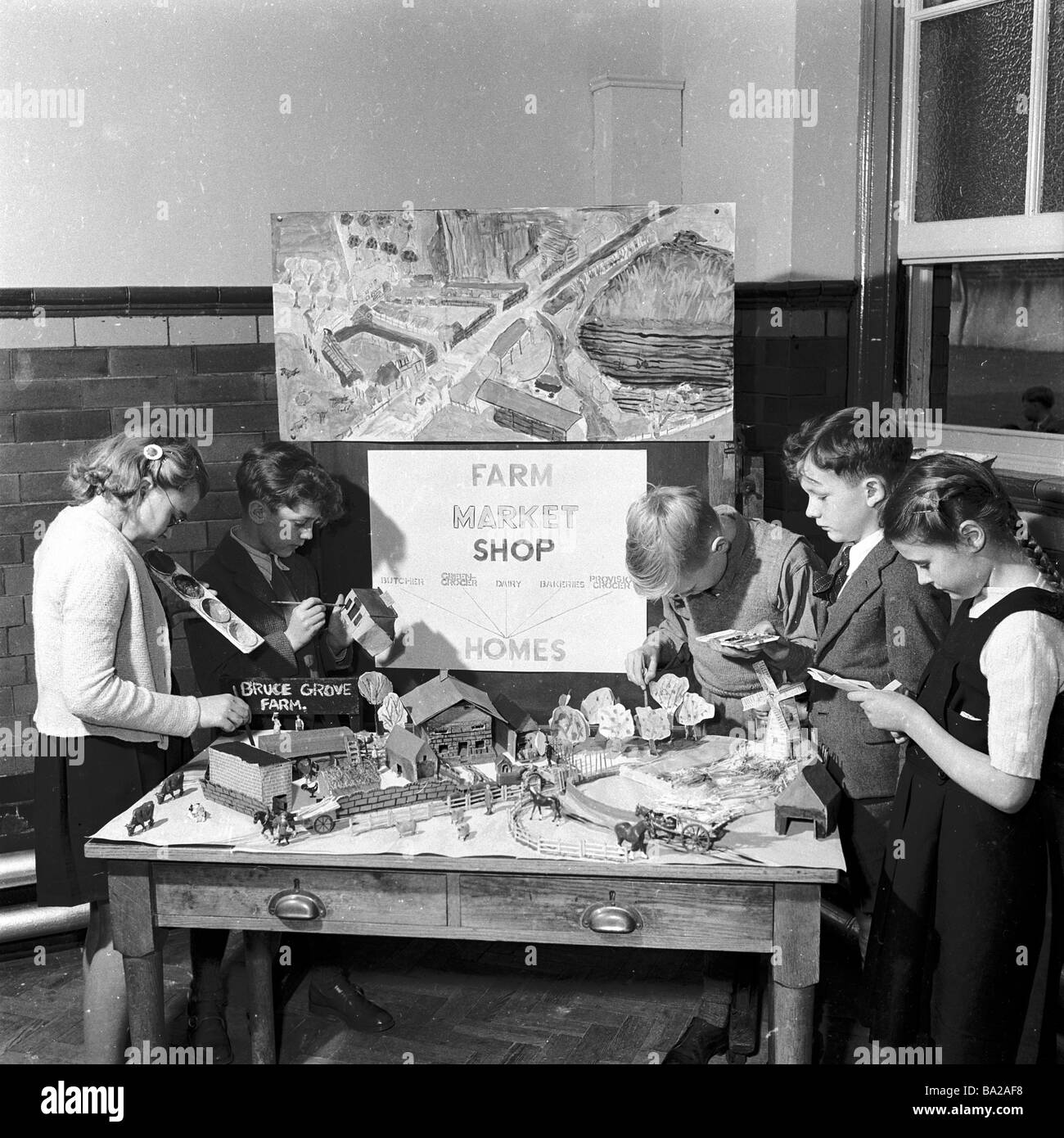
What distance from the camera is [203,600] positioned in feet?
11.1

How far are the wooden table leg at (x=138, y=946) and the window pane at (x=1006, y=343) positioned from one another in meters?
2.72

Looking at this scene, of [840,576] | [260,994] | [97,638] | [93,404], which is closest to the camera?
[97,638]

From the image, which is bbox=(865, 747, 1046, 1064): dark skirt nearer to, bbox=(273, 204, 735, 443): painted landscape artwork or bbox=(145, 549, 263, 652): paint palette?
bbox=(273, 204, 735, 443): painted landscape artwork

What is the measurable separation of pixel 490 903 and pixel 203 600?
1.26 metres

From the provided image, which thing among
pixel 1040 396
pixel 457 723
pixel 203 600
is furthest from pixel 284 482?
pixel 1040 396

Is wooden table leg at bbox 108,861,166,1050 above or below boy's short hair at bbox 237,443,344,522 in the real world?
below

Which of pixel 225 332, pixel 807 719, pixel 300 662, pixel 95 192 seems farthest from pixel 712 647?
pixel 95 192

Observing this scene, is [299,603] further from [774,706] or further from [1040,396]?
[1040,396]

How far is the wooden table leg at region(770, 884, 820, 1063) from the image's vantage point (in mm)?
2525

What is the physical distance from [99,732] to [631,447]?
1699mm

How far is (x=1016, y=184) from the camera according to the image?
3633 mm

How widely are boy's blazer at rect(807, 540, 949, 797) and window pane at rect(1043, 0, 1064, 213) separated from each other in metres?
1.27

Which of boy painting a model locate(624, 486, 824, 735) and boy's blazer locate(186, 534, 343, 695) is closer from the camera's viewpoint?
boy painting a model locate(624, 486, 824, 735)

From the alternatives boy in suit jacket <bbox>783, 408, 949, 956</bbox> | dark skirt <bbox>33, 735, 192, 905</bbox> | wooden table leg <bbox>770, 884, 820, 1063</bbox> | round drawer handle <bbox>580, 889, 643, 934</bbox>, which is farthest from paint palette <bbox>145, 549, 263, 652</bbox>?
wooden table leg <bbox>770, 884, 820, 1063</bbox>
